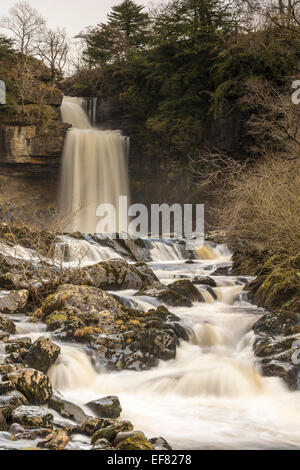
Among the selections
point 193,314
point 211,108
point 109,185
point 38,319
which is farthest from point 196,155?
point 38,319

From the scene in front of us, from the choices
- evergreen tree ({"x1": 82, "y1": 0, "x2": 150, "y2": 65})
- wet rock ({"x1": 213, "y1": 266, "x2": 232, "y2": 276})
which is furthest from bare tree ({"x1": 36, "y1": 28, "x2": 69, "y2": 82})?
wet rock ({"x1": 213, "y1": 266, "x2": 232, "y2": 276})

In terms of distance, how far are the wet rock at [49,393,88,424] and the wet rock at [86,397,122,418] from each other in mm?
246

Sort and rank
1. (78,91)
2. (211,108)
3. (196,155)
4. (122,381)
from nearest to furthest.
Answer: (122,381)
(211,108)
(196,155)
(78,91)

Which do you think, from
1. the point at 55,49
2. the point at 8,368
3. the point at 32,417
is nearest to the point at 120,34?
the point at 55,49

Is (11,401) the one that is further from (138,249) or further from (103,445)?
(138,249)

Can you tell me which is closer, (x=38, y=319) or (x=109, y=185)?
(x=38, y=319)

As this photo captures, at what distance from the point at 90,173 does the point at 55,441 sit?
2325 centimetres

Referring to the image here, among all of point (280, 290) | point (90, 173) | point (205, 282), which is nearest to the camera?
point (280, 290)

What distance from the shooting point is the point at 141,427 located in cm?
631

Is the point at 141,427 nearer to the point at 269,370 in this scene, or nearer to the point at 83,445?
the point at 83,445

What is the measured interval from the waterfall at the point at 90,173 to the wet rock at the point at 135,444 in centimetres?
2207

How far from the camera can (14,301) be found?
34.2ft
